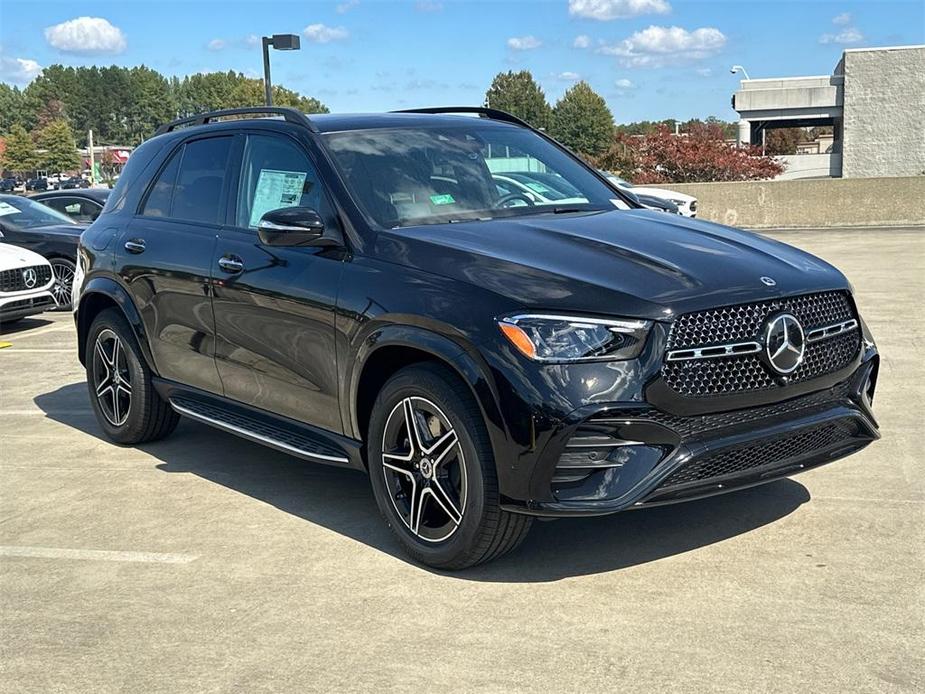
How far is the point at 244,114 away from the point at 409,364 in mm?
2203

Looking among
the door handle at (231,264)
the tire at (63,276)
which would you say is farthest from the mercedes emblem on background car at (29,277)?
the door handle at (231,264)

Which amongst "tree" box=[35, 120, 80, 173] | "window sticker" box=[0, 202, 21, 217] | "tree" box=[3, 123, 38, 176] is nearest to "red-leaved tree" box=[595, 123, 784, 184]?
"window sticker" box=[0, 202, 21, 217]

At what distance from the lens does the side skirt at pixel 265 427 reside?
507 cm

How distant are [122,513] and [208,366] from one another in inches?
35.2

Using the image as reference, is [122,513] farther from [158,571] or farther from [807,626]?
[807,626]

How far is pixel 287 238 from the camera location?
5.06m

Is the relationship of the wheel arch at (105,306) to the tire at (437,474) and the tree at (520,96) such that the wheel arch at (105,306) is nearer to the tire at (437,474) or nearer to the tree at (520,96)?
the tire at (437,474)

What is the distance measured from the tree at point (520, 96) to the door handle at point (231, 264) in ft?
386

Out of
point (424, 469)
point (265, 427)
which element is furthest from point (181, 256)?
point (424, 469)

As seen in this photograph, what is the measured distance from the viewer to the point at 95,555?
16.6 feet

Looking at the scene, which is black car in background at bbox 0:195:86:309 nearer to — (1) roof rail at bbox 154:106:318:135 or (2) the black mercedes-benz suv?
(1) roof rail at bbox 154:106:318:135

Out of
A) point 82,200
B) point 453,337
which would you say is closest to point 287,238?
point 453,337

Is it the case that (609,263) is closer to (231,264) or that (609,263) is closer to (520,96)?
(231,264)

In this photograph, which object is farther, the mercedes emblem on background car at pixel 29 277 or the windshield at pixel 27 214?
the windshield at pixel 27 214
